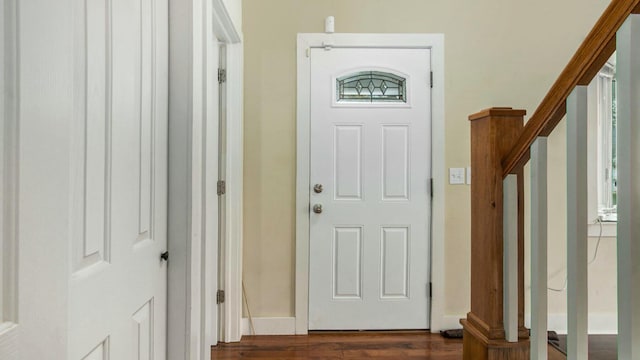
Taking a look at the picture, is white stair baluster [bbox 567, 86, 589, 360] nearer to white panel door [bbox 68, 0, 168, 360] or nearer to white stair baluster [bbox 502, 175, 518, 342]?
white stair baluster [bbox 502, 175, 518, 342]

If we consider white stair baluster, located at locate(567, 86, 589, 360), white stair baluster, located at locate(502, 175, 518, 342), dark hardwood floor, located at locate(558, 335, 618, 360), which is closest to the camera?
white stair baluster, located at locate(567, 86, 589, 360)

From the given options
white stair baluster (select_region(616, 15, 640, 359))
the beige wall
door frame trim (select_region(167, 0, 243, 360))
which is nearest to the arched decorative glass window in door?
the beige wall

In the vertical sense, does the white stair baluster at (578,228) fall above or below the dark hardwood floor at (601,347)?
above

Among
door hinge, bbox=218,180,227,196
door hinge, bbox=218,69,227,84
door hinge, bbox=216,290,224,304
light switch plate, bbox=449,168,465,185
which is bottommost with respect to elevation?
door hinge, bbox=216,290,224,304

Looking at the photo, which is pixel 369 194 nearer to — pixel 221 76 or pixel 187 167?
pixel 221 76

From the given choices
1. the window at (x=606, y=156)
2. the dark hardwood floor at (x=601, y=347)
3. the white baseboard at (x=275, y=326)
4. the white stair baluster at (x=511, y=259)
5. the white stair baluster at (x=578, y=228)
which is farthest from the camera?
the window at (x=606, y=156)

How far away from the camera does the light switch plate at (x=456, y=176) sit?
279cm

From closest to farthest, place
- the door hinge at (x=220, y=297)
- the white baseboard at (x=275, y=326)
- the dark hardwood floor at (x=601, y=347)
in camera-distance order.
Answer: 1. the dark hardwood floor at (x=601, y=347)
2. the door hinge at (x=220, y=297)
3. the white baseboard at (x=275, y=326)

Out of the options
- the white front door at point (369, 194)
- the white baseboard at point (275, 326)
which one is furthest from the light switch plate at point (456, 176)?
the white baseboard at point (275, 326)

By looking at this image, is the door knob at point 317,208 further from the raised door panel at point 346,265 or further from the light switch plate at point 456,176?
the light switch plate at point 456,176

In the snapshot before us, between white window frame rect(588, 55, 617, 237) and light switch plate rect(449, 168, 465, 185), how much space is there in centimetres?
91

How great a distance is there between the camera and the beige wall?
275 cm

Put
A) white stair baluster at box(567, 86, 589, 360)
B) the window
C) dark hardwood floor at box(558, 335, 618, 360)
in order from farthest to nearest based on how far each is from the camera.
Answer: the window → dark hardwood floor at box(558, 335, 618, 360) → white stair baluster at box(567, 86, 589, 360)

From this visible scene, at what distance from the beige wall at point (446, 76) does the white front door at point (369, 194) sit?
0.56ft
